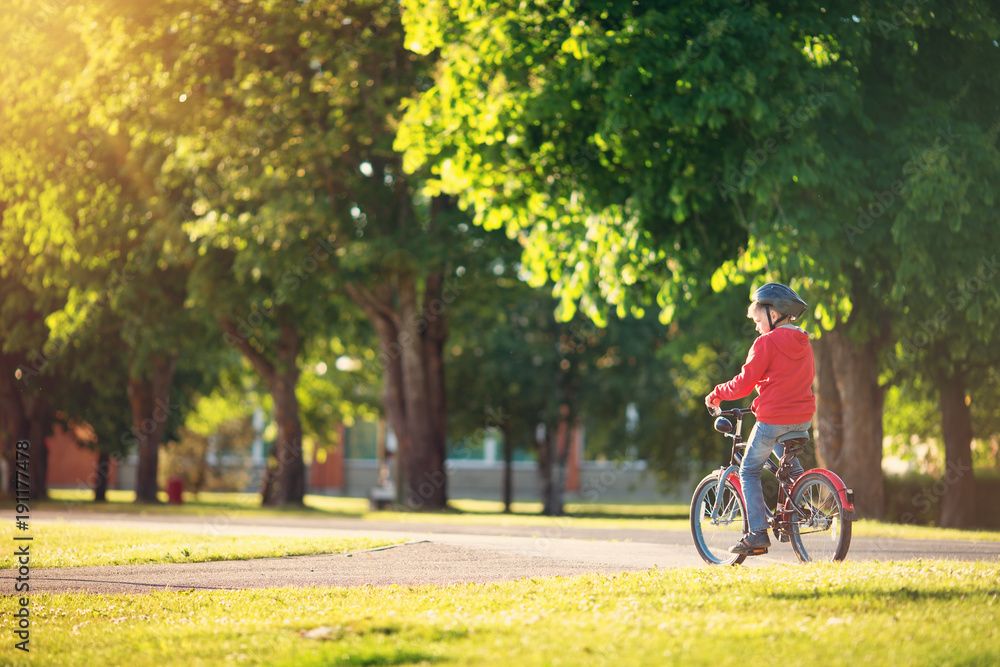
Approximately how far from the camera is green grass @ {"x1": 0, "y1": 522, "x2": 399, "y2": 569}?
969 cm

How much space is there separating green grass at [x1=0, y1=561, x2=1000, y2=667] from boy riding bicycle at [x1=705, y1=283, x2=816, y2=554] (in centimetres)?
49

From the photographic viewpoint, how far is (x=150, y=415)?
27453 millimetres

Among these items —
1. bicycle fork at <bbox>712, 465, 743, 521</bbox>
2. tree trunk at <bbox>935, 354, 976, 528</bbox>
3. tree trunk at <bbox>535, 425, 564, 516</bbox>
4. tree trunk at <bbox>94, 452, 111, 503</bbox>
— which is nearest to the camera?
bicycle fork at <bbox>712, 465, 743, 521</bbox>

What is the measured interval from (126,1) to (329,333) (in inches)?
333

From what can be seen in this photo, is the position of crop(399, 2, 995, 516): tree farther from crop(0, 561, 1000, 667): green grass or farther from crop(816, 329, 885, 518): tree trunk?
crop(0, 561, 1000, 667): green grass

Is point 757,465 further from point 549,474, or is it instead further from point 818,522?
point 549,474

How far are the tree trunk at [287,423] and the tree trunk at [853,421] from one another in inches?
515

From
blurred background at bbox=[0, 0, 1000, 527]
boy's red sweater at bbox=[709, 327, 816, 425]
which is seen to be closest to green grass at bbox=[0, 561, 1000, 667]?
boy's red sweater at bbox=[709, 327, 816, 425]

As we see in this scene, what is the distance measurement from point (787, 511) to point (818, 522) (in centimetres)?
23

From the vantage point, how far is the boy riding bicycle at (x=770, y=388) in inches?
298

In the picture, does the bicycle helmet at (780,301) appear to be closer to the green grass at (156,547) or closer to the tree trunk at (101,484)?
the green grass at (156,547)

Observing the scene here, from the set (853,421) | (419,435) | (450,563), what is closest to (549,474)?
(419,435)

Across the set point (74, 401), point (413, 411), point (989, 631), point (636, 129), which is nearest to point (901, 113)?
point (636, 129)

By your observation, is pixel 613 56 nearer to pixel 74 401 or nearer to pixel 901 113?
pixel 901 113
